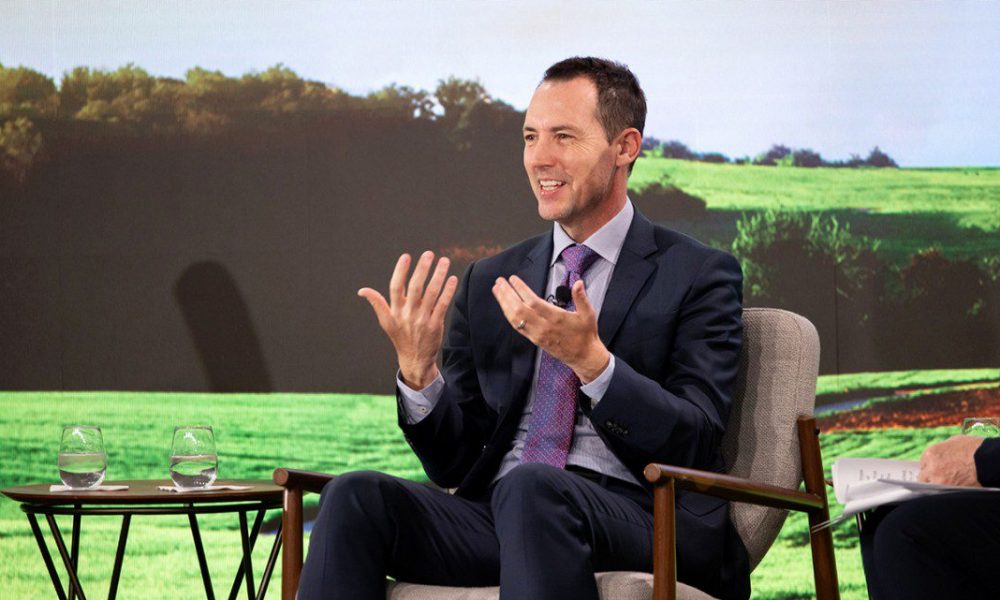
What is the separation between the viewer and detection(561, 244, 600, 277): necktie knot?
233 centimetres

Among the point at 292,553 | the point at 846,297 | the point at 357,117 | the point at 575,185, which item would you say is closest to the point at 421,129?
the point at 357,117

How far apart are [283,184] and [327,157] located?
197 mm

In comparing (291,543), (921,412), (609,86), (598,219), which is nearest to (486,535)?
(291,543)

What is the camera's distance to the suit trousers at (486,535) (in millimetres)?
1776

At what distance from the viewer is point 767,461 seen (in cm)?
Answer: 223

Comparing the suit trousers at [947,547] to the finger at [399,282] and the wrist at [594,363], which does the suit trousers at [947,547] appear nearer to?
the wrist at [594,363]

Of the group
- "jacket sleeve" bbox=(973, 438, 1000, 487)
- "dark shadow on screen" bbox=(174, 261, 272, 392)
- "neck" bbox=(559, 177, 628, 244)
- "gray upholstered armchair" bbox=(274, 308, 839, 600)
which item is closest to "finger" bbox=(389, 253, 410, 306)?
"gray upholstered armchair" bbox=(274, 308, 839, 600)

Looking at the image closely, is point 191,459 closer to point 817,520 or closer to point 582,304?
point 582,304

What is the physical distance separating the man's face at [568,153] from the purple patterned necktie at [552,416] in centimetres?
22

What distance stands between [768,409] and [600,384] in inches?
18.3

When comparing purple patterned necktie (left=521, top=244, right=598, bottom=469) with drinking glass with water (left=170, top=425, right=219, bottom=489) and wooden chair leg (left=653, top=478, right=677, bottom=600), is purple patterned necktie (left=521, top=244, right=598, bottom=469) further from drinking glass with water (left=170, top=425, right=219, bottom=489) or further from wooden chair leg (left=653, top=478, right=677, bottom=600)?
drinking glass with water (left=170, top=425, right=219, bottom=489)

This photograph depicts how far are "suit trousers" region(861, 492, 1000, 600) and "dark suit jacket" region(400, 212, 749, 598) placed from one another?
0.42m

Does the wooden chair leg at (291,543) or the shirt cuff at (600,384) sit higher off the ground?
the shirt cuff at (600,384)

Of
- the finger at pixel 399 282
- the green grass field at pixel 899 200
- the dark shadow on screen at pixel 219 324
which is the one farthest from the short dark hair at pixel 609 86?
the dark shadow on screen at pixel 219 324
